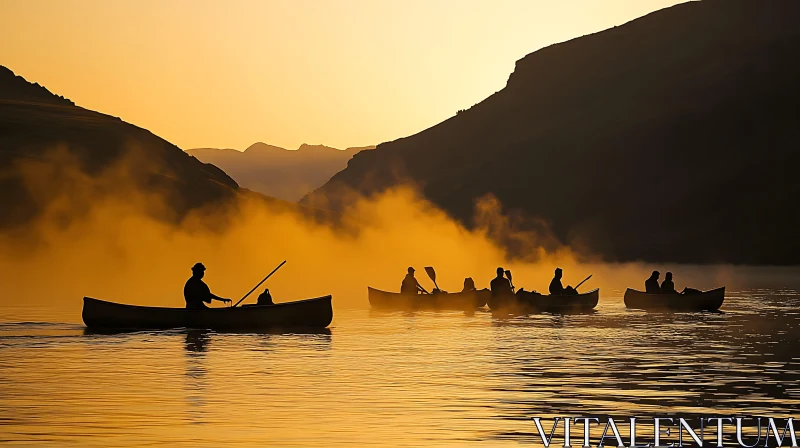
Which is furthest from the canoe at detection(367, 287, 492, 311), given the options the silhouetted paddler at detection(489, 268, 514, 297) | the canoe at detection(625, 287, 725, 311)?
the canoe at detection(625, 287, 725, 311)

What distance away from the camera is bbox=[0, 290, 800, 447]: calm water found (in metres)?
23.1

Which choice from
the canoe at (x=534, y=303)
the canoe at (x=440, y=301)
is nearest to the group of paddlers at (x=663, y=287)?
the canoe at (x=534, y=303)

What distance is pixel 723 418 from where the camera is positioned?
23469mm

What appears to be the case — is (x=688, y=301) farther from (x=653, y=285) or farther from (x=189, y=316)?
(x=189, y=316)

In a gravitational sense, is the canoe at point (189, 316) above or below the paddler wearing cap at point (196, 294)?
below

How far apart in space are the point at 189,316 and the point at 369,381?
55.8 ft

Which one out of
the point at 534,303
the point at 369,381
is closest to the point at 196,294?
the point at 369,381

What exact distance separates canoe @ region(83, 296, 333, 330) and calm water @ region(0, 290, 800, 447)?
0.57 metres

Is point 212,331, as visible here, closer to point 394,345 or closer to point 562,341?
point 394,345

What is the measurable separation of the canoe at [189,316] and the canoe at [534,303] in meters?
17.7

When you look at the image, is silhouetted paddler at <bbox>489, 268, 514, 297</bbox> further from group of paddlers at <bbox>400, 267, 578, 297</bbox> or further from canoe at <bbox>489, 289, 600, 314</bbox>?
canoe at <bbox>489, 289, 600, 314</bbox>

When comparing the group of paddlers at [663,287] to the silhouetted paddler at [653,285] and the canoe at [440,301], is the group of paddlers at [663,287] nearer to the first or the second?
the silhouetted paddler at [653,285]

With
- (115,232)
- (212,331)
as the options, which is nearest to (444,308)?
(212,331)

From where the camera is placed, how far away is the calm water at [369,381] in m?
23.1
